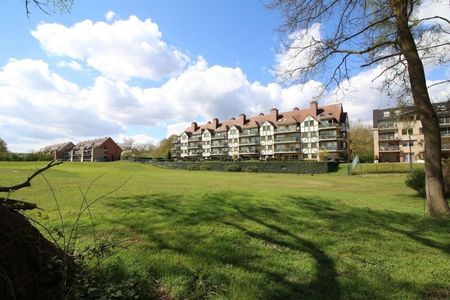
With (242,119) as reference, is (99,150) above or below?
below

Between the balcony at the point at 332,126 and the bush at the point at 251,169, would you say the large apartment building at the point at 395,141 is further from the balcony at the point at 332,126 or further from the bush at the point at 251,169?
the bush at the point at 251,169

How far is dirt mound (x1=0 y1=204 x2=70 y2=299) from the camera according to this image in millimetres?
2633

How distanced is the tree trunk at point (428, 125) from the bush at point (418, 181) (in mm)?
11945

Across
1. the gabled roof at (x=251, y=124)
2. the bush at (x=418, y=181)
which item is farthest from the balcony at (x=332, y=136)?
the bush at (x=418, y=181)

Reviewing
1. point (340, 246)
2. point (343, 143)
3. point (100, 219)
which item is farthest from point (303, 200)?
point (343, 143)

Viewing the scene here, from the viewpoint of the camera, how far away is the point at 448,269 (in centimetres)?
505

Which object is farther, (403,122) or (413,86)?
(403,122)

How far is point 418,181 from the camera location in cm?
2105

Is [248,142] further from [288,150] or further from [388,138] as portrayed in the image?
[388,138]

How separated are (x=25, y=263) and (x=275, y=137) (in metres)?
90.6

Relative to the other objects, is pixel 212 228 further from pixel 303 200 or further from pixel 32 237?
pixel 303 200

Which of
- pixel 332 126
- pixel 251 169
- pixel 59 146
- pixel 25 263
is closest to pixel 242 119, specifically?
pixel 332 126

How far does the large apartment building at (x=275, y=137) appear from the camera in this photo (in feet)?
265

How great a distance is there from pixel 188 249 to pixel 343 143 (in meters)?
80.1
